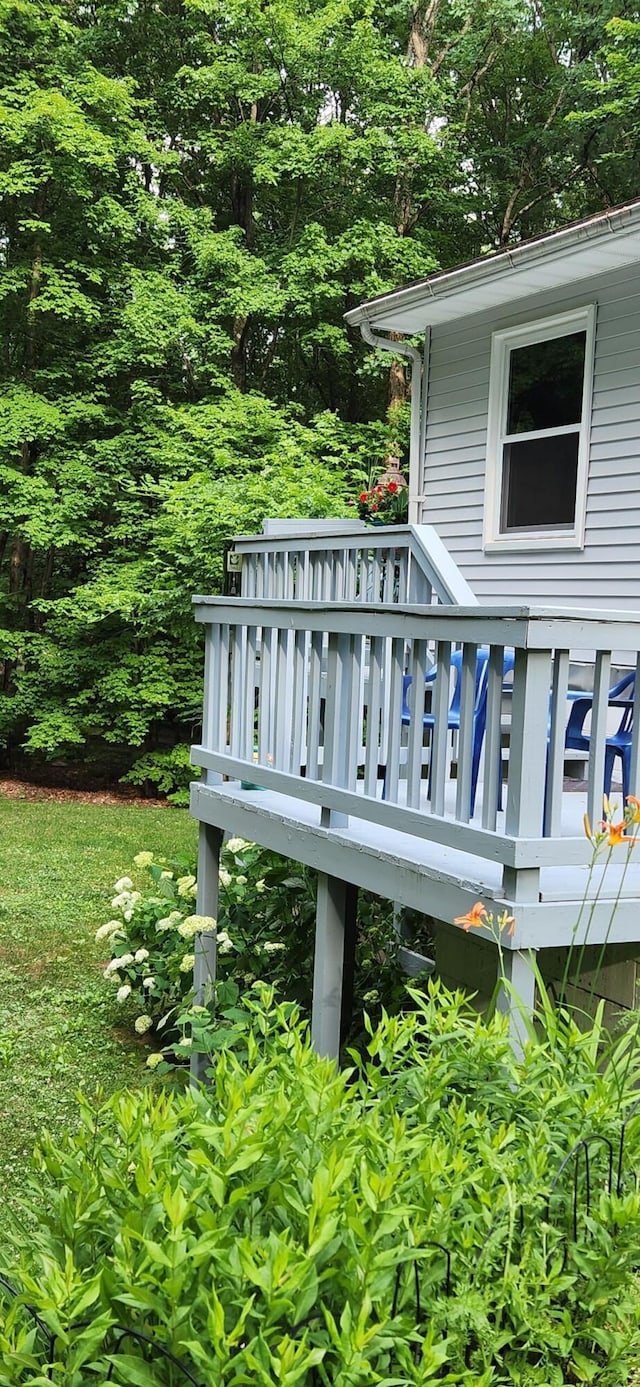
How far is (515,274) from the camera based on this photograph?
21.5 ft

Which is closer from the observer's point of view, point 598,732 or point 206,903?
point 598,732

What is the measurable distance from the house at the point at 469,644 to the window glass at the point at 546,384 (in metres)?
0.02

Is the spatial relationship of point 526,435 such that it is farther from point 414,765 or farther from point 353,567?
point 414,765

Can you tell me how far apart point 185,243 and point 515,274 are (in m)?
9.89

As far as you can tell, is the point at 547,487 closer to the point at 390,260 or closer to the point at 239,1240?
the point at 239,1240

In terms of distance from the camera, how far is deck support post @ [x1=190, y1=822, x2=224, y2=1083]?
4906 millimetres

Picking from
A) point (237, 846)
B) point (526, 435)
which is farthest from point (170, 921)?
point (526, 435)

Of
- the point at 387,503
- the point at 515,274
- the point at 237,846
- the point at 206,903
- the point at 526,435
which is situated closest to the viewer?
the point at 206,903

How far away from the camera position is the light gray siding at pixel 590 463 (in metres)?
6.41

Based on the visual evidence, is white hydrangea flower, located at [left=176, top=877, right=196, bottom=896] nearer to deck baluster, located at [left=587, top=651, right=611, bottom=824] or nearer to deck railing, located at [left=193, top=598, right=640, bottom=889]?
deck railing, located at [left=193, top=598, right=640, bottom=889]

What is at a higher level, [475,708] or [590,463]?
[590,463]

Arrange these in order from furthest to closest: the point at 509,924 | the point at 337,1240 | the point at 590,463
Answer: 1. the point at 590,463
2. the point at 509,924
3. the point at 337,1240

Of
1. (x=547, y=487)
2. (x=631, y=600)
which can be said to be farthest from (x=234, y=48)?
(x=631, y=600)

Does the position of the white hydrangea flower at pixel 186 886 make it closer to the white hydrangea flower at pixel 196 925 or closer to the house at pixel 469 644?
the house at pixel 469 644
